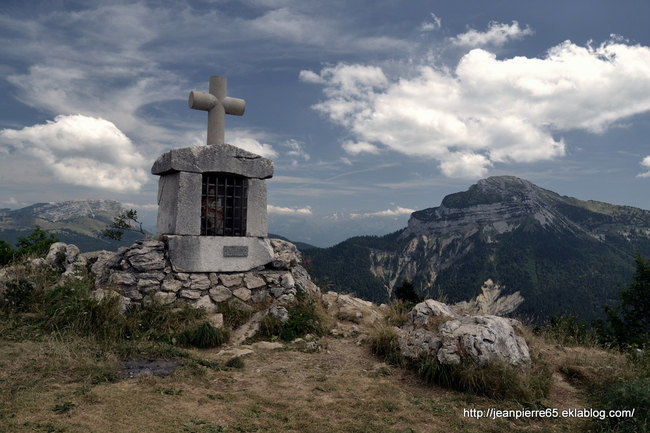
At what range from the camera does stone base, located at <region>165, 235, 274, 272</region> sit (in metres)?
10.1

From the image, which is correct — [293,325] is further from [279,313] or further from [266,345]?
[266,345]

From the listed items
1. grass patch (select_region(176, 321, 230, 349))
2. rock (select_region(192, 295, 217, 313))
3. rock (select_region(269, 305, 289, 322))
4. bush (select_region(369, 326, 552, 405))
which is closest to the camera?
bush (select_region(369, 326, 552, 405))

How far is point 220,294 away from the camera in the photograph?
1017 centimetres

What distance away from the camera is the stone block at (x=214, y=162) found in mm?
10281

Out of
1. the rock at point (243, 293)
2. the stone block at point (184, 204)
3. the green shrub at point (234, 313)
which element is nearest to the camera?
the green shrub at point (234, 313)

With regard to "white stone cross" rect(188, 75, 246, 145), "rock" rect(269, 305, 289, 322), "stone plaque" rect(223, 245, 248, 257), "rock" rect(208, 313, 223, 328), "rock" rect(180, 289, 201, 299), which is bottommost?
"rock" rect(208, 313, 223, 328)

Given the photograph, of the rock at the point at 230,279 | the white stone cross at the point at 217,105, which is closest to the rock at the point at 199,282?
the rock at the point at 230,279

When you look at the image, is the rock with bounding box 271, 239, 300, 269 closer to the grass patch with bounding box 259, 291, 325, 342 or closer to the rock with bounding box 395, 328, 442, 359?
the grass patch with bounding box 259, 291, 325, 342

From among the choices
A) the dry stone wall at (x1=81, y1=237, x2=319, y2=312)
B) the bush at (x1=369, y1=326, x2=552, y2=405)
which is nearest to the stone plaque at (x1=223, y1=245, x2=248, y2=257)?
the dry stone wall at (x1=81, y1=237, x2=319, y2=312)

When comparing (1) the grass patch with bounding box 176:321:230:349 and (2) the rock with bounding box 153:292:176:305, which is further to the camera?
(2) the rock with bounding box 153:292:176:305

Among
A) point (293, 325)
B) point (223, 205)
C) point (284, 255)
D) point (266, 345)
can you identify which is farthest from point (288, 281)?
point (266, 345)

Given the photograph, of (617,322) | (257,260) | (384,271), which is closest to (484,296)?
(384,271)

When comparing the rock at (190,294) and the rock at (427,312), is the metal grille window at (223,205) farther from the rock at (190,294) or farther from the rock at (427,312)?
the rock at (427,312)

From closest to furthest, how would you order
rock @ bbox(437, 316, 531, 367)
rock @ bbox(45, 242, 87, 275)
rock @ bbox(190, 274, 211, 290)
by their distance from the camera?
rock @ bbox(437, 316, 531, 367)
rock @ bbox(190, 274, 211, 290)
rock @ bbox(45, 242, 87, 275)
